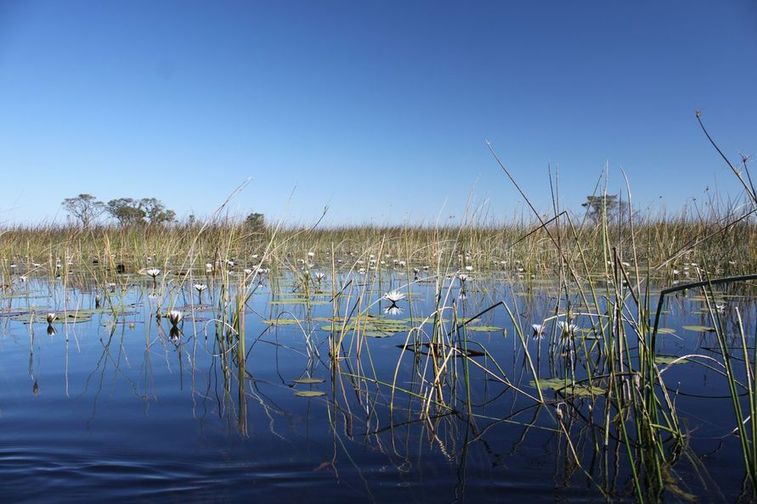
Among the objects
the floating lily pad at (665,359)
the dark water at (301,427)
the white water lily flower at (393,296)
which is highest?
the white water lily flower at (393,296)

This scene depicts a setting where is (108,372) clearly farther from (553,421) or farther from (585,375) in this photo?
(585,375)

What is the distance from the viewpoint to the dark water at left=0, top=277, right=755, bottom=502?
1.36 meters

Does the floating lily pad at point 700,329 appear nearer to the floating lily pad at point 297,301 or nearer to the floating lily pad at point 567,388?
the floating lily pad at point 567,388

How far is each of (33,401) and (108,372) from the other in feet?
1.42

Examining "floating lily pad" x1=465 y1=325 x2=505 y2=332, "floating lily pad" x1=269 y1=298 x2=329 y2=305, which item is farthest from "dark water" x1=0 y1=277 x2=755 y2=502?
"floating lily pad" x1=269 y1=298 x2=329 y2=305

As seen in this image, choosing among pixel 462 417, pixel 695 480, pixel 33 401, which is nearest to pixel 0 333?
pixel 33 401

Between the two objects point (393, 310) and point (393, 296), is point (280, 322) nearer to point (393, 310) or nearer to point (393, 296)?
point (393, 296)

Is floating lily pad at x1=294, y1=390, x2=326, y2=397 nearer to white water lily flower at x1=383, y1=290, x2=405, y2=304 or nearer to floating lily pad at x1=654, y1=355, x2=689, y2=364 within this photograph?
white water lily flower at x1=383, y1=290, x2=405, y2=304

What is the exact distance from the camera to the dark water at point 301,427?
4.45 feet

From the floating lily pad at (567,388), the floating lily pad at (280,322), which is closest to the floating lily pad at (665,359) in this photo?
the floating lily pad at (567,388)

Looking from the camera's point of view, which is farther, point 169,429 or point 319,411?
point 319,411

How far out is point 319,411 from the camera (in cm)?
195

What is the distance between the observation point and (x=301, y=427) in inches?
70.2

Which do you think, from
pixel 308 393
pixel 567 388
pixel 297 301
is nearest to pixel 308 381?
pixel 308 393
